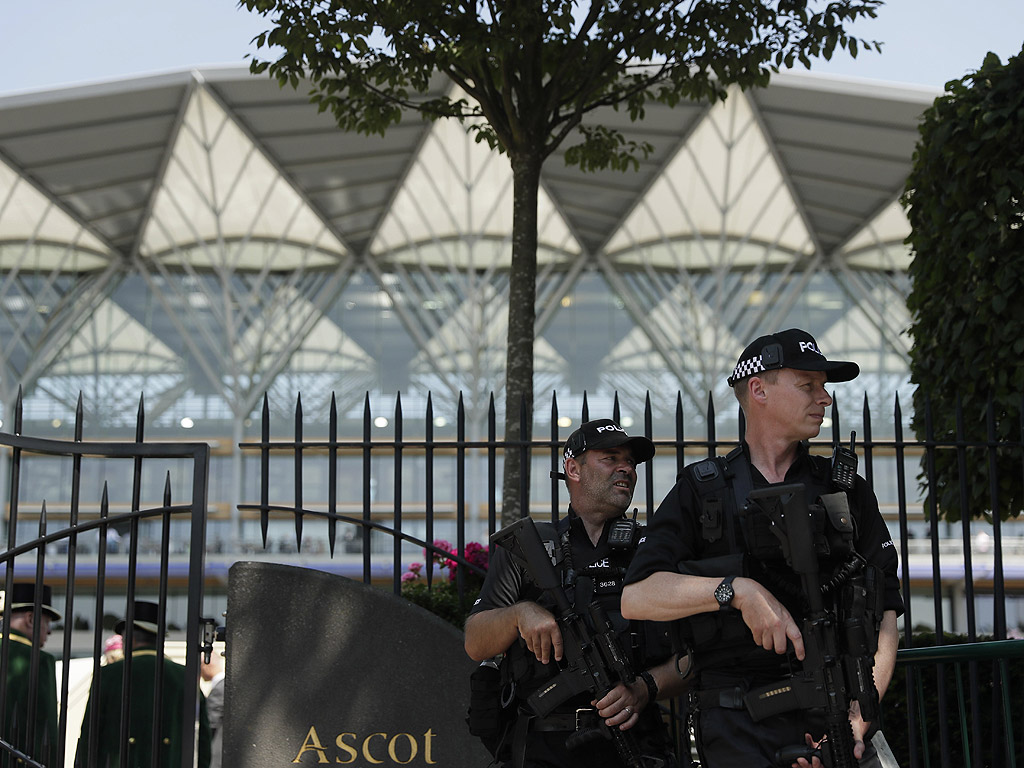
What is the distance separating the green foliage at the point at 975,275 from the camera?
616 centimetres

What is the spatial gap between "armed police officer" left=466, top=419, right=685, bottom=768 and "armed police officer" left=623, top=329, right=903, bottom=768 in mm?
624

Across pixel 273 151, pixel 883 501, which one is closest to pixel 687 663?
pixel 273 151

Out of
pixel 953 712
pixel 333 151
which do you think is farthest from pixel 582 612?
pixel 333 151

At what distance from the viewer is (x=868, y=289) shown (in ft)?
102

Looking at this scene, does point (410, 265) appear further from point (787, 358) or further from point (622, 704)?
point (787, 358)

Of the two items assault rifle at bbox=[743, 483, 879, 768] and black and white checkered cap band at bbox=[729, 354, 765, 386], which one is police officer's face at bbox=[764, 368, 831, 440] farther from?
assault rifle at bbox=[743, 483, 879, 768]

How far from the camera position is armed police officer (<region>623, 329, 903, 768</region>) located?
2.80 meters

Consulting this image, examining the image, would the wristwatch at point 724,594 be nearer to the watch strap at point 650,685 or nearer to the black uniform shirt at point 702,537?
the black uniform shirt at point 702,537

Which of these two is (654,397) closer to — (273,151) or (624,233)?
(624,233)

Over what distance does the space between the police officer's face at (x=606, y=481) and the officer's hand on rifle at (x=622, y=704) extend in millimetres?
658

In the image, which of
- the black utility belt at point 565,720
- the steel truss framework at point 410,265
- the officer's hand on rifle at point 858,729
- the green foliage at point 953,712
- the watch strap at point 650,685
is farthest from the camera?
the steel truss framework at point 410,265

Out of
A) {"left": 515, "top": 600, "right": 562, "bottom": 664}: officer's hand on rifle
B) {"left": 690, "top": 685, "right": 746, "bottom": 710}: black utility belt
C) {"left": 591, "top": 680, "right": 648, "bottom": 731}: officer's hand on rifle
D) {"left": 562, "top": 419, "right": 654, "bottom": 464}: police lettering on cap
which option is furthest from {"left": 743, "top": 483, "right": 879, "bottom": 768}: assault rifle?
{"left": 562, "top": 419, "right": 654, "bottom": 464}: police lettering on cap

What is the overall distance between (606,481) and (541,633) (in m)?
0.62

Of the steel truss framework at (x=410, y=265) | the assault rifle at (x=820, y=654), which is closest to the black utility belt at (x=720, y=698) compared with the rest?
the assault rifle at (x=820, y=654)
